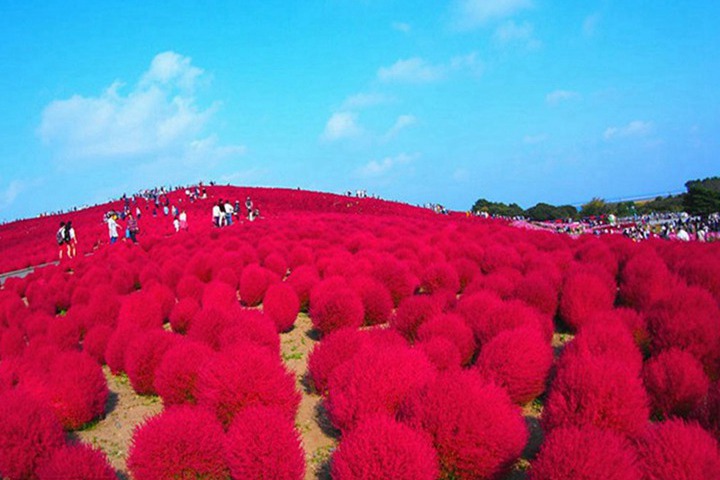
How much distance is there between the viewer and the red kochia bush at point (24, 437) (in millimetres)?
3389

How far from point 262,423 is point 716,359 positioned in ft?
13.4

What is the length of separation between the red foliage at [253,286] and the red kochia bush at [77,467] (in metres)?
5.09

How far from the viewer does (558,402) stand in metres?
3.36

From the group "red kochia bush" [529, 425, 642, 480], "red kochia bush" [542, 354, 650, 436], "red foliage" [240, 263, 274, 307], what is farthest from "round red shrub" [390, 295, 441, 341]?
"red foliage" [240, 263, 274, 307]

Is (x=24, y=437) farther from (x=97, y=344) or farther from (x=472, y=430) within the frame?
(x=472, y=430)

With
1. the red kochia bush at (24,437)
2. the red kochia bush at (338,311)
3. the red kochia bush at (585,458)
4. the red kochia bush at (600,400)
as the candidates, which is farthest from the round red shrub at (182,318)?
the red kochia bush at (585,458)

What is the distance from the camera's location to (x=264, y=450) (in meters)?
2.95

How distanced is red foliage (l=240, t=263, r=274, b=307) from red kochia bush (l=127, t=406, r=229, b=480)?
4960mm

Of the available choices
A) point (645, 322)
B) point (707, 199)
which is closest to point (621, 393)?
point (645, 322)

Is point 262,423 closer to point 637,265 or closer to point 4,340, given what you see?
point 4,340

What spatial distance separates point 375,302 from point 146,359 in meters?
3.03

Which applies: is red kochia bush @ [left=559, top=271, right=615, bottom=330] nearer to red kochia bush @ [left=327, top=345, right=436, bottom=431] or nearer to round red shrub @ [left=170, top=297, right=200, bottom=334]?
red kochia bush @ [left=327, top=345, right=436, bottom=431]

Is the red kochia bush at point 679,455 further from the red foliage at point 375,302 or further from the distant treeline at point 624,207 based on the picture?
the distant treeline at point 624,207

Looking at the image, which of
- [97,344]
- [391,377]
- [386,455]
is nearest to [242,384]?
[391,377]
